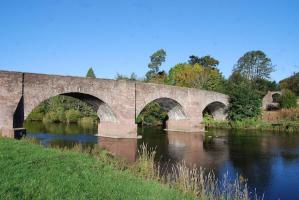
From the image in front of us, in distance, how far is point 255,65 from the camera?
76.9m

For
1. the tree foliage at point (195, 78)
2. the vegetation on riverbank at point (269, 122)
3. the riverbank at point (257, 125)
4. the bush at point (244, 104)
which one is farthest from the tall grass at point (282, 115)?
the tree foliage at point (195, 78)

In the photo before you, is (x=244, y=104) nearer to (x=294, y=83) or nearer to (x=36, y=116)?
(x=294, y=83)

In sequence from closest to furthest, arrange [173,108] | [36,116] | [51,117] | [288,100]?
1. [173,108]
2. [288,100]
3. [51,117]
4. [36,116]

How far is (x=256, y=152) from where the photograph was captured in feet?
74.5

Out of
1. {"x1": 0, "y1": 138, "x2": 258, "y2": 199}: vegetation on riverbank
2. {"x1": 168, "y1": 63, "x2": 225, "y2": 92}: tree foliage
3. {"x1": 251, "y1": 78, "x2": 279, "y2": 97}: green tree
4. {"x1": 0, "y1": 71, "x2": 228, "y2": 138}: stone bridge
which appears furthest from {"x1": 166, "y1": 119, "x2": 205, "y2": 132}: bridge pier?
{"x1": 251, "y1": 78, "x2": 279, "y2": 97}: green tree

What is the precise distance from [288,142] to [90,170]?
21.0m

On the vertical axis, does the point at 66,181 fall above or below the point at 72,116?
below

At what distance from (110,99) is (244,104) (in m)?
20.6

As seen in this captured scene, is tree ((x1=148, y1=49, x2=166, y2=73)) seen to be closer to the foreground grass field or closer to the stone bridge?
the stone bridge

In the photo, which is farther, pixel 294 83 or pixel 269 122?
pixel 294 83

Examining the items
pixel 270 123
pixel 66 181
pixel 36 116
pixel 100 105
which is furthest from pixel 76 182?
pixel 36 116

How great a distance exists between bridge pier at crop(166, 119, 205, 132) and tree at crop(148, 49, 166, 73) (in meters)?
A: 37.6

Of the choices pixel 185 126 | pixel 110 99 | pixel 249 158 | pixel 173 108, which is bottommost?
pixel 249 158

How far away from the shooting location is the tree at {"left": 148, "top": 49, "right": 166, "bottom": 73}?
7701 centimetres
